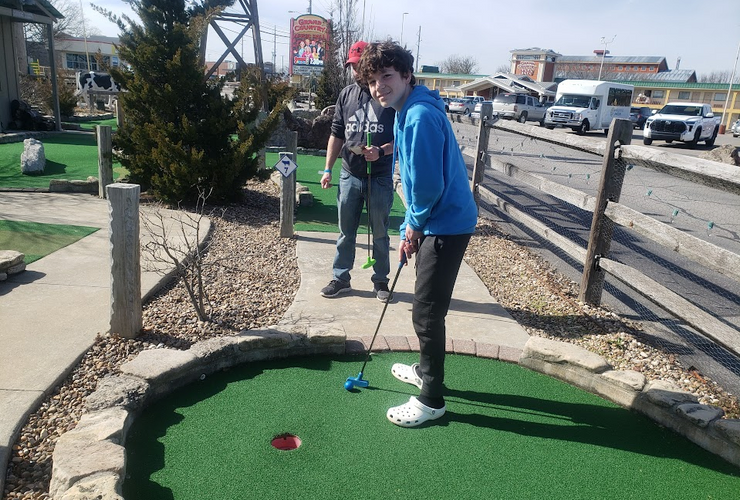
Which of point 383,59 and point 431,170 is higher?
point 383,59

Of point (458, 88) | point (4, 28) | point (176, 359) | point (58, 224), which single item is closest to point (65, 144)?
point (4, 28)

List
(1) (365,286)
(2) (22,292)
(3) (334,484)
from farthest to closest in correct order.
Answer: (1) (365,286), (2) (22,292), (3) (334,484)

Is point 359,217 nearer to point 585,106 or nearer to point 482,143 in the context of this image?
point 482,143

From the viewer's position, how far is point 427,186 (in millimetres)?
2330

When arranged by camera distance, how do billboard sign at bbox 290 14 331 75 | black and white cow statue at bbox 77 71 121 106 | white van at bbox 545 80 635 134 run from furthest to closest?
billboard sign at bbox 290 14 331 75 < white van at bbox 545 80 635 134 < black and white cow statue at bbox 77 71 121 106

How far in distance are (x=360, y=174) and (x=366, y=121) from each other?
1.26 ft

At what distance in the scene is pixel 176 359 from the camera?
293cm

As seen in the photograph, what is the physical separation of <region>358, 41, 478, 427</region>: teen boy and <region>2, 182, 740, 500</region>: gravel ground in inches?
61.1

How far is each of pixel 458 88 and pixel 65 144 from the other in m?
44.7

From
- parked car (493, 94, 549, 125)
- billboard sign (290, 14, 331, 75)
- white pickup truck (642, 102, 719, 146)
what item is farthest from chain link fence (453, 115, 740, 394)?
billboard sign (290, 14, 331, 75)

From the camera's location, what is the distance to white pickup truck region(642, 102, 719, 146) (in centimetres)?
2162

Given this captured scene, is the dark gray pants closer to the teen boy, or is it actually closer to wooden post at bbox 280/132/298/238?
the teen boy

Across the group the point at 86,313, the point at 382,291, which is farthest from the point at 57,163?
the point at 382,291

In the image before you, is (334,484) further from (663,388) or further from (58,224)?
(58,224)
